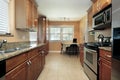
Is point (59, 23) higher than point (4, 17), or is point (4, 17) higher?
point (59, 23)

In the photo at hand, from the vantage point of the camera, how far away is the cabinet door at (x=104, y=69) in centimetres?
233

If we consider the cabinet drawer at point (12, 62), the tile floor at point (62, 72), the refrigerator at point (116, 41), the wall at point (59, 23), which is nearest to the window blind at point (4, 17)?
the cabinet drawer at point (12, 62)

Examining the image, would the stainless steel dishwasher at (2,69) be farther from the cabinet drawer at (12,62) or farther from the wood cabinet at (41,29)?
the wood cabinet at (41,29)

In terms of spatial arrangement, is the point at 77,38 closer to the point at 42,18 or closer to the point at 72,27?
the point at 72,27

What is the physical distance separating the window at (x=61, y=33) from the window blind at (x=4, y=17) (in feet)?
25.9

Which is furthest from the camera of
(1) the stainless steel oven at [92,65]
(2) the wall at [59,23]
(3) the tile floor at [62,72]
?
(2) the wall at [59,23]

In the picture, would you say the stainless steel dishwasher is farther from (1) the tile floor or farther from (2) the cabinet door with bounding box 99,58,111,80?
(1) the tile floor

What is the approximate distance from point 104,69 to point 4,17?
7.60 feet

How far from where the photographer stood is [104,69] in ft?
8.31

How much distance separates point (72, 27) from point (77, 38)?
978 millimetres

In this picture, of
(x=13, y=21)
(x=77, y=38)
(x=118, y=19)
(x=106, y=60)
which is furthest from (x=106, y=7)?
(x=77, y=38)

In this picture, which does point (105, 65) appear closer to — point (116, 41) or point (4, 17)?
point (116, 41)

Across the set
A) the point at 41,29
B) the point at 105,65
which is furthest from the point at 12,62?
the point at 41,29

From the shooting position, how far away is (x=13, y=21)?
11.2 ft
